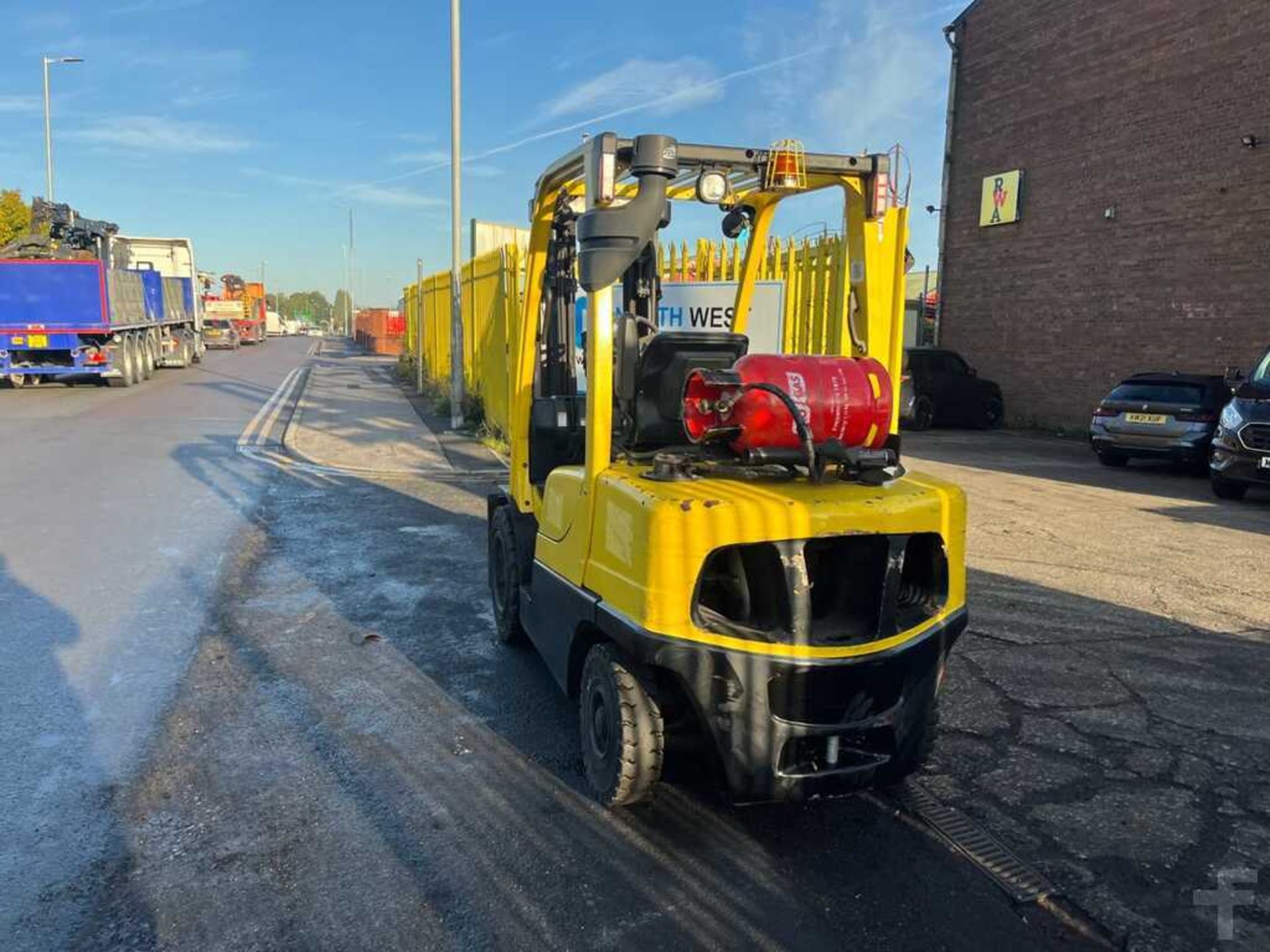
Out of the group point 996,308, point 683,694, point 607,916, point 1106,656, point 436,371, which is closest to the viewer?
point 607,916

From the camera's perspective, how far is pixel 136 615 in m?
5.70

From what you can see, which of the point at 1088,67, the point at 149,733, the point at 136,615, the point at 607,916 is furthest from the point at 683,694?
the point at 1088,67

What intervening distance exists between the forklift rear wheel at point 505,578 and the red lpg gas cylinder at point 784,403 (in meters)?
1.91

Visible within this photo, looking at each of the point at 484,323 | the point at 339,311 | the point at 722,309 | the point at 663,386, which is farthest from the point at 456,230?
the point at 339,311

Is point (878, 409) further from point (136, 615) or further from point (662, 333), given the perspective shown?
point (136, 615)

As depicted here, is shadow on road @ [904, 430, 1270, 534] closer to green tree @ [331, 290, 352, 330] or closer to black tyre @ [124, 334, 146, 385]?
black tyre @ [124, 334, 146, 385]

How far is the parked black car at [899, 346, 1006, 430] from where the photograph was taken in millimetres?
17969

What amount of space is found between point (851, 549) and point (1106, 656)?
286 cm

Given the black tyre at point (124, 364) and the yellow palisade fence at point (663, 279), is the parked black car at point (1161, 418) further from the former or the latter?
the black tyre at point (124, 364)

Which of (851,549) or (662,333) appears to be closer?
(851,549)

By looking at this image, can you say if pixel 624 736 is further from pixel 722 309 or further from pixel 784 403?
pixel 722 309

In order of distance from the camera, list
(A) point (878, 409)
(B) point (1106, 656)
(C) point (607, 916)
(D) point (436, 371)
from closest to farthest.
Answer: (C) point (607, 916), (A) point (878, 409), (B) point (1106, 656), (D) point (436, 371)

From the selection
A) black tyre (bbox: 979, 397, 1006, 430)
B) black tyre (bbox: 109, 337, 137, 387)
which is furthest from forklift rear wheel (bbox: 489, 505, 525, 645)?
black tyre (bbox: 109, 337, 137, 387)

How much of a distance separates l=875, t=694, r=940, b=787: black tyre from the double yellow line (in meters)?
11.4
